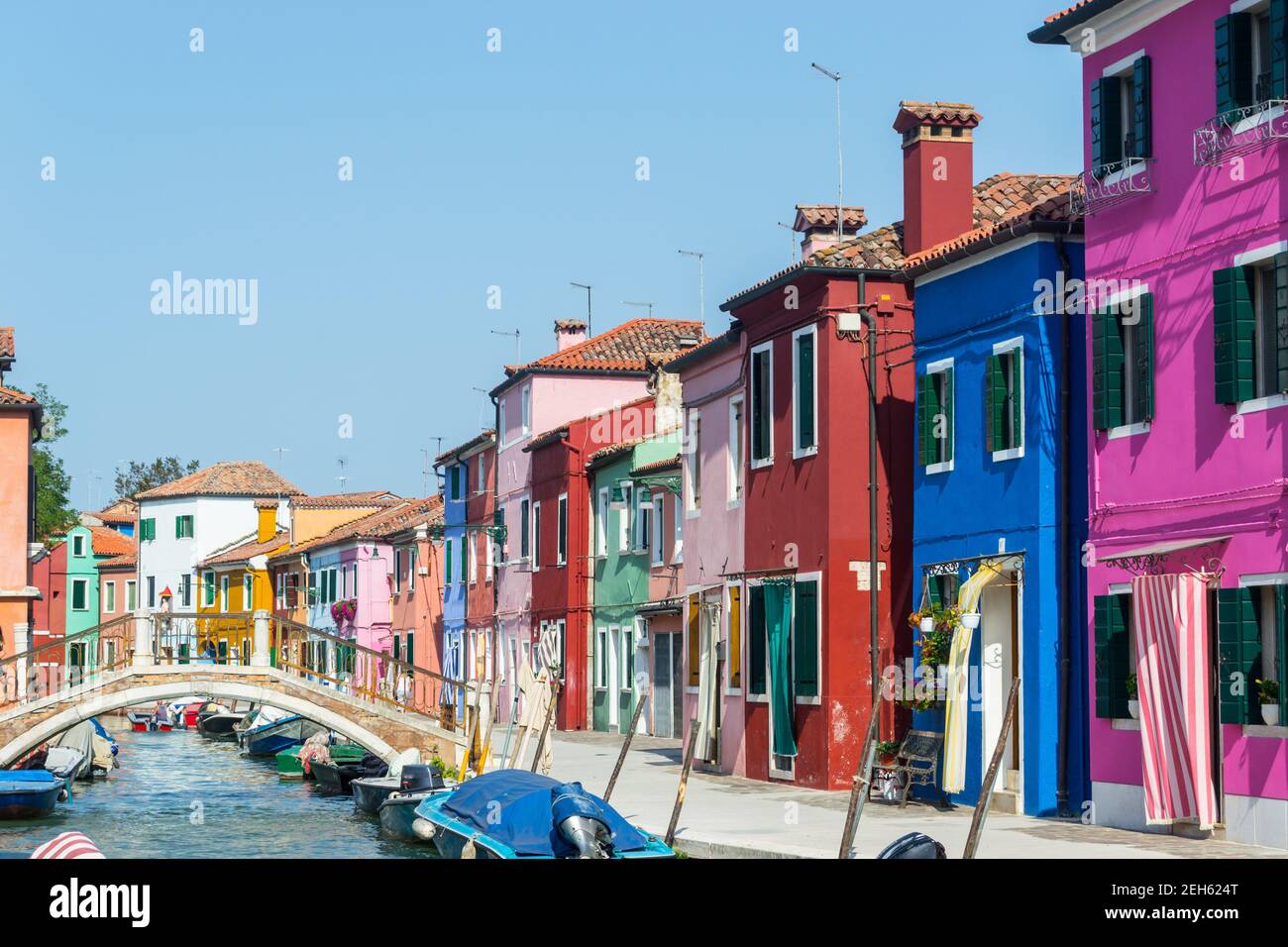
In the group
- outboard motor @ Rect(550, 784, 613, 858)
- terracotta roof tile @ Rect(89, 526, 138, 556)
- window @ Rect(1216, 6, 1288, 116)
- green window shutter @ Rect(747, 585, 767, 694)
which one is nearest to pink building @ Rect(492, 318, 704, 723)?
green window shutter @ Rect(747, 585, 767, 694)

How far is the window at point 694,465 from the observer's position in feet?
103

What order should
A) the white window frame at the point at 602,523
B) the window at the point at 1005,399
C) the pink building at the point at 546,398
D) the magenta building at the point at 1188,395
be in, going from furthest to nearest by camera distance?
the pink building at the point at 546,398 < the white window frame at the point at 602,523 < the window at the point at 1005,399 < the magenta building at the point at 1188,395

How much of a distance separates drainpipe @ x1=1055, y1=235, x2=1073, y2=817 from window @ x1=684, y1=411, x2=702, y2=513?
1101cm

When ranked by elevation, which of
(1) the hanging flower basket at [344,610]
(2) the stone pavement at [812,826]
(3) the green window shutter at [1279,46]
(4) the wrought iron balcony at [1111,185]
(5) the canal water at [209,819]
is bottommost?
(5) the canal water at [209,819]

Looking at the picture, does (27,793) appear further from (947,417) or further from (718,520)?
(947,417)

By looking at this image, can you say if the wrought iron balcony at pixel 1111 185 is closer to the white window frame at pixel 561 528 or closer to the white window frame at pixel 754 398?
the white window frame at pixel 754 398

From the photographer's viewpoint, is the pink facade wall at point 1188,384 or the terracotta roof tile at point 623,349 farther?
the terracotta roof tile at point 623,349

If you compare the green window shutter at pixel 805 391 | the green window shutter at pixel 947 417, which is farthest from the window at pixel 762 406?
the green window shutter at pixel 947 417

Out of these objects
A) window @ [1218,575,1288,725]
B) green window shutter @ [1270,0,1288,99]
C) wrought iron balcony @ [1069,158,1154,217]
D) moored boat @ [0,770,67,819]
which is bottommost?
moored boat @ [0,770,67,819]

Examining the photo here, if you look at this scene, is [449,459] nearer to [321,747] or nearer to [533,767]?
[321,747]

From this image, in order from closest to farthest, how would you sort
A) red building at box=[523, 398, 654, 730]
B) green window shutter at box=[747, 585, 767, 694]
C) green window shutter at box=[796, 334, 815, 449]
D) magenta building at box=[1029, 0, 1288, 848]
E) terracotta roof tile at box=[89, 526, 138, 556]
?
magenta building at box=[1029, 0, 1288, 848], green window shutter at box=[796, 334, 815, 449], green window shutter at box=[747, 585, 767, 694], red building at box=[523, 398, 654, 730], terracotta roof tile at box=[89, 526, 138, 556]

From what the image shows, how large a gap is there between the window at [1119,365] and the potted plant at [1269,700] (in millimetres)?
3273

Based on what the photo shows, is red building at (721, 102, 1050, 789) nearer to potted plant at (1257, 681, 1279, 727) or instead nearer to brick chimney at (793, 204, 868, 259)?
brick chimney at (793, 204, 868, 259)

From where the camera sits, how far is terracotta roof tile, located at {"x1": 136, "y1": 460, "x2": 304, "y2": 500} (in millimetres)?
85312
